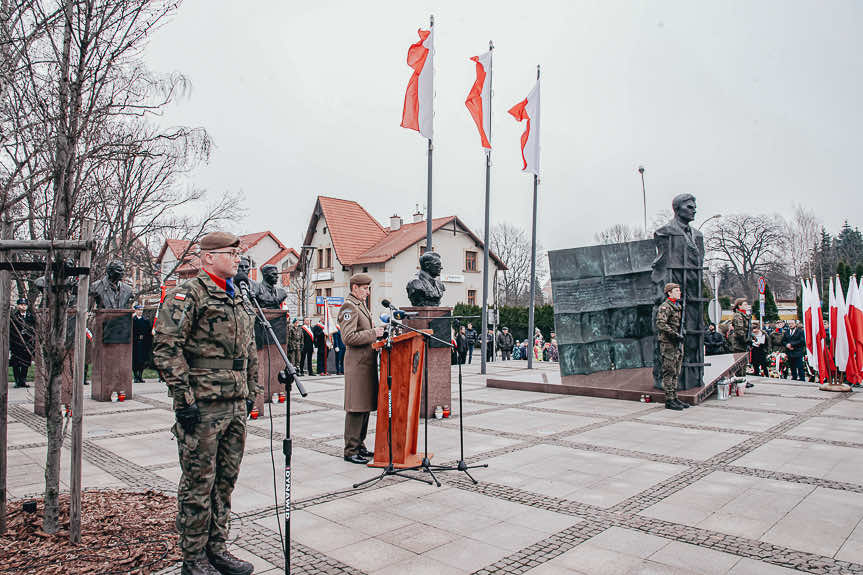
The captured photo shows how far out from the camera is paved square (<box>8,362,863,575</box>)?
14.1 ft

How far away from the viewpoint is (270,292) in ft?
37.6

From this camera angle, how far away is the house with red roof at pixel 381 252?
46.5 metres

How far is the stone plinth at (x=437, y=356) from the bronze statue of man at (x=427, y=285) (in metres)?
0.27

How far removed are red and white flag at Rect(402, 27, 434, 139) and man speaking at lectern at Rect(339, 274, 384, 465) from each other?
8.68 metres

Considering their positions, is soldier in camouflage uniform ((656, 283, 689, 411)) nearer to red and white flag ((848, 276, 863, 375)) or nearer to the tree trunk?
red and white flag ((848, 276, 863, 375))

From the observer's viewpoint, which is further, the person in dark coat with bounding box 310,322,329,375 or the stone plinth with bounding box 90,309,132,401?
the person in dark coat with bounding box 310,322,329,375

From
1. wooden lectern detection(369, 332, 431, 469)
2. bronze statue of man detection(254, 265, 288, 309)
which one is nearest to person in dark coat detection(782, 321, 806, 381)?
bronze statue of man detection(254, 265, 288, 309)

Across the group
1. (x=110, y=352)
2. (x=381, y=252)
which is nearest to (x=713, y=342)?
(x=110, y=352)

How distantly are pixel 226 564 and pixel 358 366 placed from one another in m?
3.13

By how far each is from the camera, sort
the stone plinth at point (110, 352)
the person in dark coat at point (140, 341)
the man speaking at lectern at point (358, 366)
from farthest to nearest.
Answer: the person in dark coat at point (140, 341) → the stone plinth at point (110, 352) → the man speaking at lectern at point (358, 366)

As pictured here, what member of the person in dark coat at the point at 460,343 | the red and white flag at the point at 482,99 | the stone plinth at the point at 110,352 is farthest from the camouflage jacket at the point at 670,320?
the stone plinth at the point at 110,352

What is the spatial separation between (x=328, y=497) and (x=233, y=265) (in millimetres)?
2609

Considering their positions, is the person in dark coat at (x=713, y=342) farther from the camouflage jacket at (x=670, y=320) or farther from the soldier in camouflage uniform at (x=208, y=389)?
the soldier in camouflage uniform at (x=208, y=389)

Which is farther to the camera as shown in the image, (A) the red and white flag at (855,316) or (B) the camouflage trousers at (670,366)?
(A) the red and white flag at (855,316)
